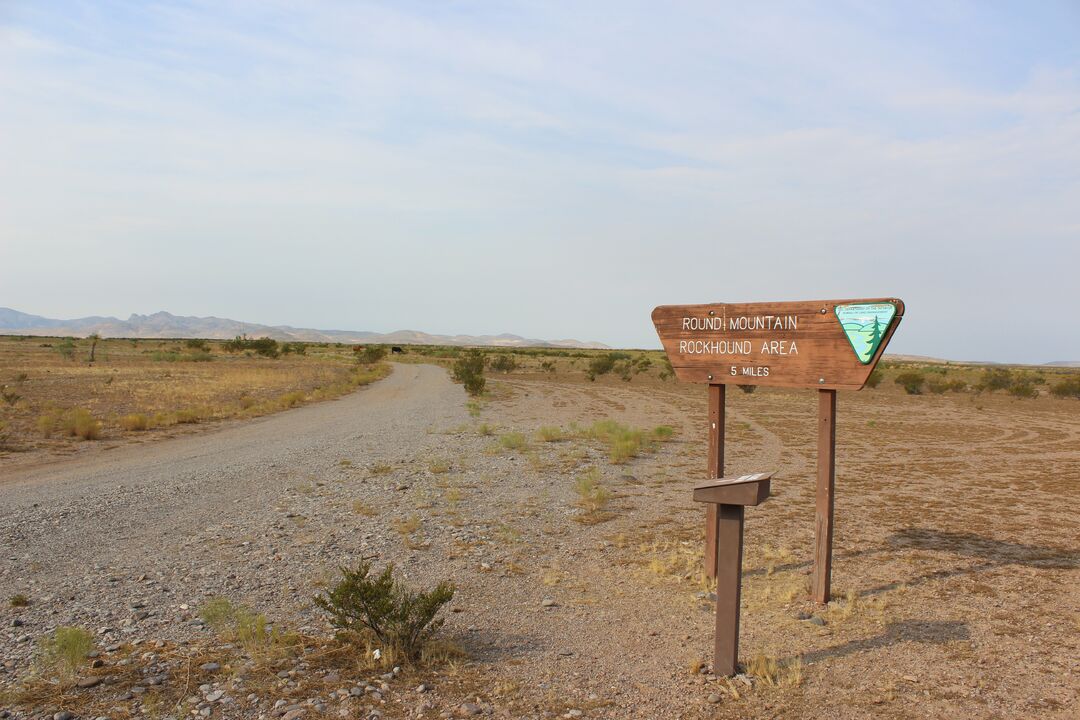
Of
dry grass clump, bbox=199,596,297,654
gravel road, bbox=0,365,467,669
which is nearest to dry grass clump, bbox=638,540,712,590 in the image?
gravel road, bbox=0,365,467,669

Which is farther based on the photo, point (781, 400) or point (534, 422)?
point (781, 400)

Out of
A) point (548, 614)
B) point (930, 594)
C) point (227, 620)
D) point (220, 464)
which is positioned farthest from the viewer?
point (220, 464)

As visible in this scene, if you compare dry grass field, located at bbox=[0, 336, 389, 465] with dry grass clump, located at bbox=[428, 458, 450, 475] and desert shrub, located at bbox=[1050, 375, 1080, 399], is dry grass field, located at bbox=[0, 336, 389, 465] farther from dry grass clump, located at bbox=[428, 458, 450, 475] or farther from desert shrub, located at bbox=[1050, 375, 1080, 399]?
desert shrub, located at bbox=[1050, 375, 1080, 399]

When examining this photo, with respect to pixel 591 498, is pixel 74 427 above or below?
below

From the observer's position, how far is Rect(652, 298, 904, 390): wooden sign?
18.4 feet

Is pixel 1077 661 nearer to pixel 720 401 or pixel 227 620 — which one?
pixel 720 401

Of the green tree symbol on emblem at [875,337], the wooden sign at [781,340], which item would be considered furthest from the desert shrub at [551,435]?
the green tree symbol on emblem at [875,337]

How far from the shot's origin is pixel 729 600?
4562 millimetres

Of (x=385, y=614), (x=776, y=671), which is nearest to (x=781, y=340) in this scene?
(x=776, y=671)

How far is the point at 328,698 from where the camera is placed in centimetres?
429

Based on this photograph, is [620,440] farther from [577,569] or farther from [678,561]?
[577,569]

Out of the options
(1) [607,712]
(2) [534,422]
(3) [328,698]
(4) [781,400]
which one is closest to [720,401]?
(1) [607,712]

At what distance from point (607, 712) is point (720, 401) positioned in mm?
3391

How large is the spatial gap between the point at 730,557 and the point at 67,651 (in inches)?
164
